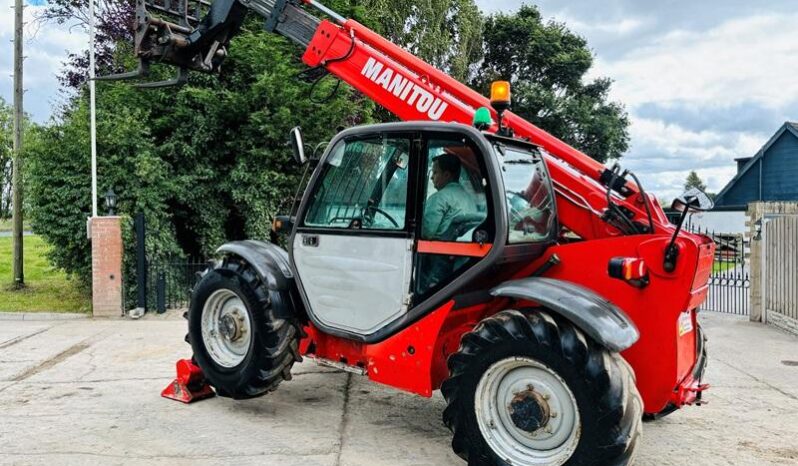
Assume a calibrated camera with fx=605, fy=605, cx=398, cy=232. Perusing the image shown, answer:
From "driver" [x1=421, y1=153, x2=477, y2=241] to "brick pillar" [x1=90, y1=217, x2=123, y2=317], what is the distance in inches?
289

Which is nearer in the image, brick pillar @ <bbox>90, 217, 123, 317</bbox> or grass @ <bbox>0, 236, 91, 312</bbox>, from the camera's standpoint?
brick pillar @ <bbox>90, 217, 123, 317</bbox>

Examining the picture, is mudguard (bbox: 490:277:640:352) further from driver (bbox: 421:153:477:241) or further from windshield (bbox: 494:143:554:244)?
driver (bbox: 421:153:477:241)

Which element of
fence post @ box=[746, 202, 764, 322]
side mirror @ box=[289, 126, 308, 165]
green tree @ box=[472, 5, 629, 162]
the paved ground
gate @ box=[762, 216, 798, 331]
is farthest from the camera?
green tree @ box=[472, 5, 629, 162]

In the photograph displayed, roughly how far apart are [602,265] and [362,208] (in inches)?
65.9

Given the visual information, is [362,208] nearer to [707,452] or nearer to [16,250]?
[707,452]

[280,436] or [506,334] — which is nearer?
[506,334]

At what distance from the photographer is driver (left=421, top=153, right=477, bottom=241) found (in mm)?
3936

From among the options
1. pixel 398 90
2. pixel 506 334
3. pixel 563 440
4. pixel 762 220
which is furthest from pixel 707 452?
pixel 762 220

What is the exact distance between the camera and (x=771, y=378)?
6211 millimetres

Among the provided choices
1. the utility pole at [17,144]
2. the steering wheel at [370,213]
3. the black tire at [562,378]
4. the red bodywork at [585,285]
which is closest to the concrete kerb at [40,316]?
the utility pole at [17,144]

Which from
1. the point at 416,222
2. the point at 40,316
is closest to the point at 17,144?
the point at 40,316

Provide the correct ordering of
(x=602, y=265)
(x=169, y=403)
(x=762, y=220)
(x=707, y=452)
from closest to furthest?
(x=602, y=265), (x=707, y=452), (x=169, y=403), (x=762, y=220)

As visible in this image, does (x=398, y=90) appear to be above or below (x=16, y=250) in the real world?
above

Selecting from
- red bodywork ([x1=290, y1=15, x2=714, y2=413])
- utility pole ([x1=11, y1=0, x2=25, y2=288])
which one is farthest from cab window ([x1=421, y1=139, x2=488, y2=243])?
utility pole ([x1=11, y1=0, x2=25, y2=288])
